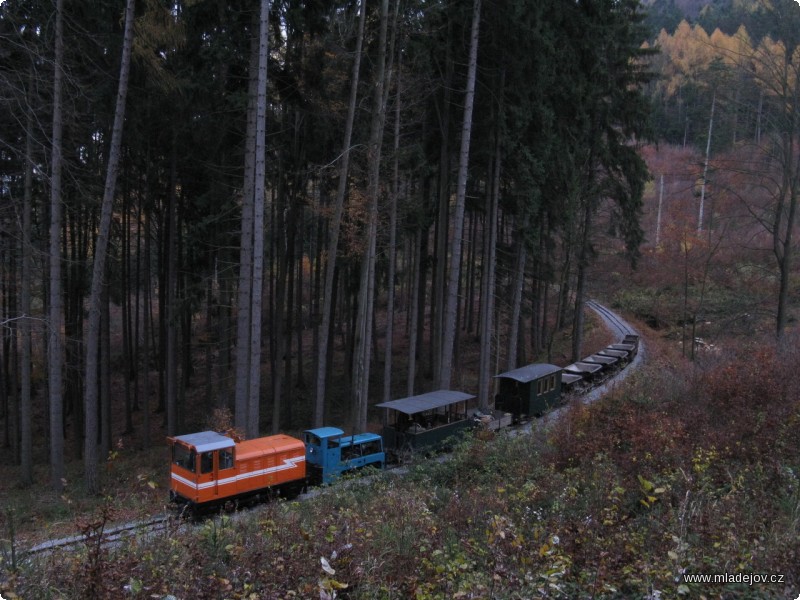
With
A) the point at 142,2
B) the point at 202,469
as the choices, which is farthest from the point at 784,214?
the point at 142,2

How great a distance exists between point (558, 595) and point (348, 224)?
1317 cm

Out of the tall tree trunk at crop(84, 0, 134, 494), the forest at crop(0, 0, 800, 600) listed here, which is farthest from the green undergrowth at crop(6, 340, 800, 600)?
the tall tree trunk at crop(84, 0, 134, 494)

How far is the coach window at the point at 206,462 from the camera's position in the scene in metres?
12.1

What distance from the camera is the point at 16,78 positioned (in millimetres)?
14352

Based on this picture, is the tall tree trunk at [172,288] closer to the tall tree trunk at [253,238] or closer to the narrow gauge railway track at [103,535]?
the tall tree trunk at [253,238]

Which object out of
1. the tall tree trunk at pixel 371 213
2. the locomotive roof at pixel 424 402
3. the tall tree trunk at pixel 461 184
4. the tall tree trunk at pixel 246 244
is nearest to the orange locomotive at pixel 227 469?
the tall tree trunk at pixel 246 244

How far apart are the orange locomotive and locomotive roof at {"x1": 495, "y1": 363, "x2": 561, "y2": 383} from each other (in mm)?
8715

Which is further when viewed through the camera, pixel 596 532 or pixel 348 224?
pixel 348 224

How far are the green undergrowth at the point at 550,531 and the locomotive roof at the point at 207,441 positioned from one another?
307cm

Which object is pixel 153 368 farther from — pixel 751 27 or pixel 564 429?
pixel 751 27

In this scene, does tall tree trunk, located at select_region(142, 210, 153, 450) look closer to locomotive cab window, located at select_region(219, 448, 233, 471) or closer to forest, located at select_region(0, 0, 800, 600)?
forest, located at select_region(0, 0, 800, 600)

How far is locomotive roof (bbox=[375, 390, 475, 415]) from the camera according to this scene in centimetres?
1523

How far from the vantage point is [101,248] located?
1423cm

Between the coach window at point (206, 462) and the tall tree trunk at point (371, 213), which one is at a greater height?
the tall tree trunk at point (371, 213)
